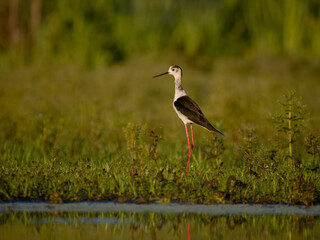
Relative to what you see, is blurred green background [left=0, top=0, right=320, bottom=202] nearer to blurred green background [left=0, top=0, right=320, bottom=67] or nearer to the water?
blurred green background [left=0, top=0, right=320, bottom=67]

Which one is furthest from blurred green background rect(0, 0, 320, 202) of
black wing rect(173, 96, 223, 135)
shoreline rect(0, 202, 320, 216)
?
shoreline rect(0, 202, 320, 216)

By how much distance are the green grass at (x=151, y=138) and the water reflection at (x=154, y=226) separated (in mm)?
445

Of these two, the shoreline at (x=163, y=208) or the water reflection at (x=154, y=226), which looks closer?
the water reflection at (x=154, y=226)

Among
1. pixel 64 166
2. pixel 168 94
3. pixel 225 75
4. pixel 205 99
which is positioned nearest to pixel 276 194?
pixel 64 166

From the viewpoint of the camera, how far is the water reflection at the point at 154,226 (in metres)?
5.57

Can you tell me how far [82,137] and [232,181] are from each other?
13.3 feet

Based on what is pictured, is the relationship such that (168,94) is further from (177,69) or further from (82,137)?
(177,69)

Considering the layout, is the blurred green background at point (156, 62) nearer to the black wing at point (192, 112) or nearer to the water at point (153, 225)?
the black wing at point (192, 112)

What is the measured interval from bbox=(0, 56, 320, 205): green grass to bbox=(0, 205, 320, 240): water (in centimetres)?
40

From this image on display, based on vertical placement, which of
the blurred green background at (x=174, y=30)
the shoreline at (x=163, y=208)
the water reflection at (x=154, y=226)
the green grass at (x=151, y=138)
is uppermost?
the blurred green background at (x=174, y=30)

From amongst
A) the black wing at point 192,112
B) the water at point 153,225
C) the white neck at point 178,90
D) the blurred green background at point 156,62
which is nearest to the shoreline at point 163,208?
the water at point 153,225

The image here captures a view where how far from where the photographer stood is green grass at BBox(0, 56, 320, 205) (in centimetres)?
693

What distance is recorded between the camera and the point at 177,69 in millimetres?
9203

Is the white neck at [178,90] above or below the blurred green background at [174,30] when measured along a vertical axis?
below
